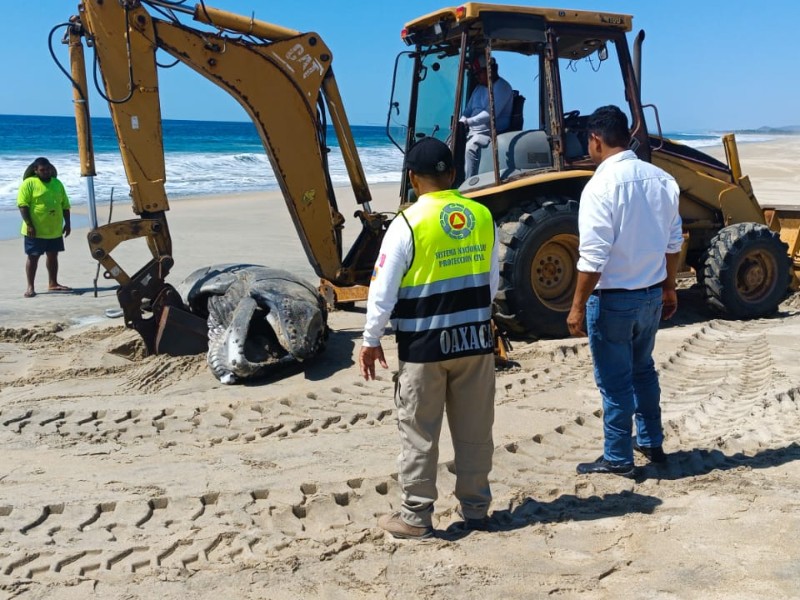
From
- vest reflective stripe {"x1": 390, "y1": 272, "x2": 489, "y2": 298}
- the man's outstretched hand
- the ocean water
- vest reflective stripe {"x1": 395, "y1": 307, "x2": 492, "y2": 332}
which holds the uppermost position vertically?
the ocean water

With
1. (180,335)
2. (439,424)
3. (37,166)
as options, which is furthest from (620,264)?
(37,166)

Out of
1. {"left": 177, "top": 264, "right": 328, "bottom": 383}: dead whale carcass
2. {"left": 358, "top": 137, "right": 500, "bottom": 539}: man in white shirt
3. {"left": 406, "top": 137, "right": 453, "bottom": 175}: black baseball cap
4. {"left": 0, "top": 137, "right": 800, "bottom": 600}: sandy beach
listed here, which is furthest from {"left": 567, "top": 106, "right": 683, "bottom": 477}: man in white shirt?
{"left": 177, "top": 264, "right": 328, "bottom": 383}: dead whale carcass

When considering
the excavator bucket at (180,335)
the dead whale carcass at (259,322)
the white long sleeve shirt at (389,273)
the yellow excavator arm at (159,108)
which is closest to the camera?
the white long sleeve shirt at (389,273)

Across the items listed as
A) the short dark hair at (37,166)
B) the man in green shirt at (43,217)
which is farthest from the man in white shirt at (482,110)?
the short dark hair at (37,166)

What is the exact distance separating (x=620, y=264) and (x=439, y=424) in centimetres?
120

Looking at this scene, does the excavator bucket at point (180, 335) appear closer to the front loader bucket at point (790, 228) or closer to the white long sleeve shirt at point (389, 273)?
the white long sleeve shirt at point (389, 273)

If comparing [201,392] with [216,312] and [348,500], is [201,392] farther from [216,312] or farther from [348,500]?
[348,500]

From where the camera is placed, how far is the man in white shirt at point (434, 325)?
3496mm

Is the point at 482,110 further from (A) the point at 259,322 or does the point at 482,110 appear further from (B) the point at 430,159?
(B) the point at 430,159

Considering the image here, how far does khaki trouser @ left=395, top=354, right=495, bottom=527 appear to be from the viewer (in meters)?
3.55

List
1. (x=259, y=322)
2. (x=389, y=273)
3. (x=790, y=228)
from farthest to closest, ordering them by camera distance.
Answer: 1. (x=790, y=228)
2. (x=259, y=322)
3. (x=389, y=273)

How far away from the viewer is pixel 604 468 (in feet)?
14.1

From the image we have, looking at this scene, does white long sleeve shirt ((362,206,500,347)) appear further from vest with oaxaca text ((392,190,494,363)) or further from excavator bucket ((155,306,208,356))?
excavator bucket ((155,306,208,356))

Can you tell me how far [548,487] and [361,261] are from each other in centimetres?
389
